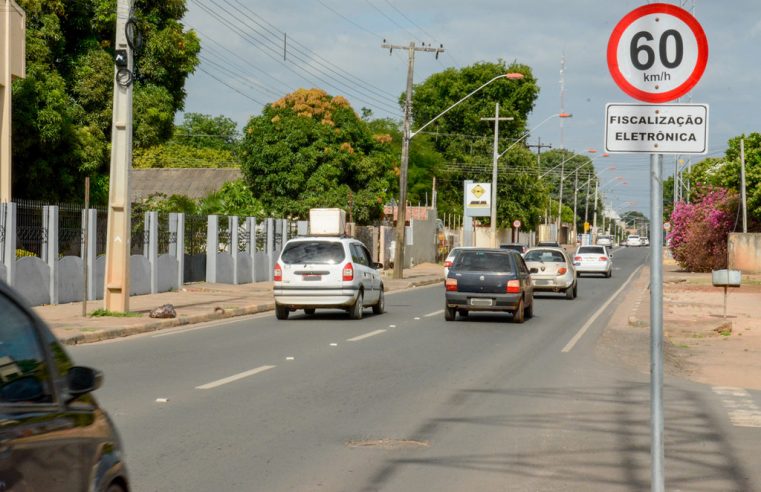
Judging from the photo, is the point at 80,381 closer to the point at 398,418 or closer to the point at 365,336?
the point at 398,418

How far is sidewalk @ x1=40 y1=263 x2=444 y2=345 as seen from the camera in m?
19.2

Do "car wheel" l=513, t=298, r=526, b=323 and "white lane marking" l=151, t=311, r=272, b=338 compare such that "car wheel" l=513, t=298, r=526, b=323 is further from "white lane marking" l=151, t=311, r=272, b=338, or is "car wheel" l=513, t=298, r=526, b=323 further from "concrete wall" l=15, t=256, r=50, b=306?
"concrete wall" l=15, t=256, r=50, b=306

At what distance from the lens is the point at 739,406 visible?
12.2 meters

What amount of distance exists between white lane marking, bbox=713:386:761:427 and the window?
810 centimetres

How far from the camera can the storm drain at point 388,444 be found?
934 centimetres

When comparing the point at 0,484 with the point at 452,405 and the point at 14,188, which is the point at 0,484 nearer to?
the point at 452,405

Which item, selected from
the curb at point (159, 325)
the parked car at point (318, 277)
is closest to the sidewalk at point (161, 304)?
the curb at point (159, 325)

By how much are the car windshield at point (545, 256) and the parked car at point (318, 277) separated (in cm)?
1077

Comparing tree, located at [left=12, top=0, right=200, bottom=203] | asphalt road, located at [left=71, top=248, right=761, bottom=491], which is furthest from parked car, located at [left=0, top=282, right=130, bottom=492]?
tree, located at [left=12, top=0, right=200, bottom=203]

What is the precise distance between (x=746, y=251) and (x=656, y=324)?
1784 inches

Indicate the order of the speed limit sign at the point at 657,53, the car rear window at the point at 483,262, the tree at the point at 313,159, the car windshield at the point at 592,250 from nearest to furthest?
the speed limit sign at the point at 657,53, the car rear window at the point at 483,262, the car windshield at the point at 592,250, the tree at the point at 313,159

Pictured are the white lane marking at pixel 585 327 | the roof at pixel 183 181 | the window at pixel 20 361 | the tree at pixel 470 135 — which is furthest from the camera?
the tree at pixel 470 135

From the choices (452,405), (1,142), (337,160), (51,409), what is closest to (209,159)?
(337,160)

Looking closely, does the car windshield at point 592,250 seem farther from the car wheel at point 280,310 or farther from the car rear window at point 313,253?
the car wheel at point 280,310
